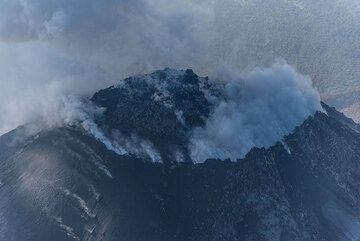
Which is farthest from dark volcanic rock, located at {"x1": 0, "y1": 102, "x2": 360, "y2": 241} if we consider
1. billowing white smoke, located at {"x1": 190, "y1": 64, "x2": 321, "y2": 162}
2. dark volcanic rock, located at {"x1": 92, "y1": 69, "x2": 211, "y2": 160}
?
dark volcanic rock, located at {"x1": 92, "y1": 69, "x2": 211, "y2": 160}

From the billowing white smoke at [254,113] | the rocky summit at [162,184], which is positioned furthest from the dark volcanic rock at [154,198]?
the billowing white smoke at [254,113]

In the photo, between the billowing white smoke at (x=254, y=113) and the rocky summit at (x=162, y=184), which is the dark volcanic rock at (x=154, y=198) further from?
the billowing white smoke at (x=254, y=113)

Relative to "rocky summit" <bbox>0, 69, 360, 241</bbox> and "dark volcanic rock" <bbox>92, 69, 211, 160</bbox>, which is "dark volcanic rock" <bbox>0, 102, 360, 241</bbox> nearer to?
"rocky summit" <bbox>0, 69, 360, 241</bbox>

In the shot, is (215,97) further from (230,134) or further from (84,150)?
(84,150)

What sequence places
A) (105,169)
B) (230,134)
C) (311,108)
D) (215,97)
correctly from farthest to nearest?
1. (311,108)
2. (215,97)
3. (230,134)
4. (105,169)

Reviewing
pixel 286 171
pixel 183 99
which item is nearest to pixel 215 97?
pixel 183 99

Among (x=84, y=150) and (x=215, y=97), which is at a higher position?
(x=215, y=97)

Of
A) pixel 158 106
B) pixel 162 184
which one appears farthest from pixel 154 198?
pixel 158 106

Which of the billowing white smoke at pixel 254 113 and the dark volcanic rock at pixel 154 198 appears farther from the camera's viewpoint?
the billowing white smoke at pixel 254 113
